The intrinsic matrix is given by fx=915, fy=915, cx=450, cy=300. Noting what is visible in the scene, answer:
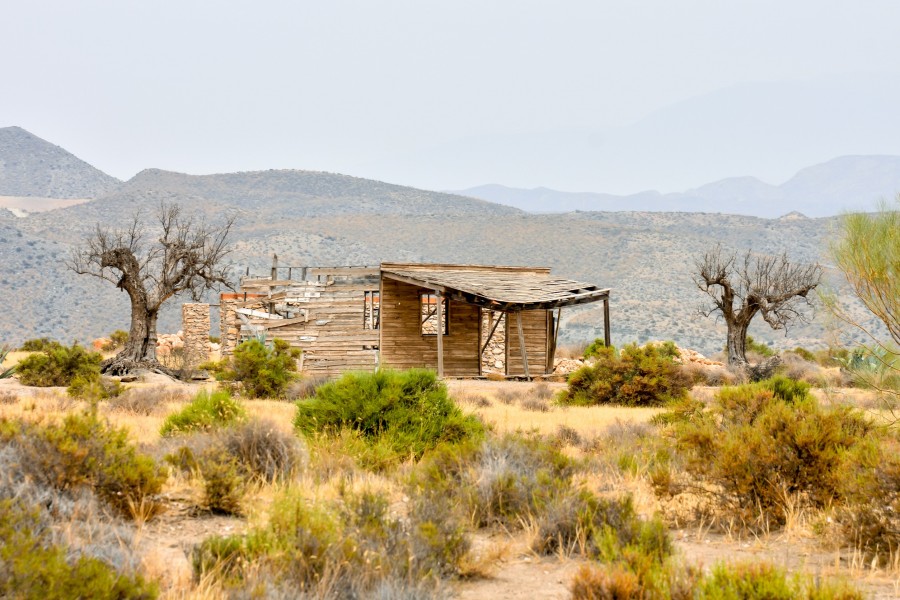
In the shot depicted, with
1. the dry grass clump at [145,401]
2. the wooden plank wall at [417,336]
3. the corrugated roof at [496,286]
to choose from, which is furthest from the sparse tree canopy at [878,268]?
the wooden plank wall at [417,336]

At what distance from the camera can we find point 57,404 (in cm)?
1370

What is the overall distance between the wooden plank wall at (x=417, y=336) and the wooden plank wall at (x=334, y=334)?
0.53 meters

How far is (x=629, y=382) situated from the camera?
19125 mm

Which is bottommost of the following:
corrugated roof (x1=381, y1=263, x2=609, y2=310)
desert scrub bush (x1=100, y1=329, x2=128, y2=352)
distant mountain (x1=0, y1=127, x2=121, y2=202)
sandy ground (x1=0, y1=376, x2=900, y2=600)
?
desert scrub bush (x1=100, y1=329, x2=128, y2=352)

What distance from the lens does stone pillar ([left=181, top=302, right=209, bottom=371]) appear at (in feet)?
112

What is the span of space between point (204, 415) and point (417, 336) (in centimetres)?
1748

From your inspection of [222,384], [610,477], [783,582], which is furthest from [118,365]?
[783,582]

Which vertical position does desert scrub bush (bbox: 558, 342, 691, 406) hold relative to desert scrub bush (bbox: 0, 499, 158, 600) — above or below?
below

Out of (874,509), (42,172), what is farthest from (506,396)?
(42,172)

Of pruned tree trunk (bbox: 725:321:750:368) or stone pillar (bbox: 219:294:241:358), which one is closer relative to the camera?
stone pillar (bbox: 219:294:241:358)

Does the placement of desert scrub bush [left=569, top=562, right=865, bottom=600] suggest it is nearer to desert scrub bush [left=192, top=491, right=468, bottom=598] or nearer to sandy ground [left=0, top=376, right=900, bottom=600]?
sandy ground [left=0, top=376, right=900, bottom=600]

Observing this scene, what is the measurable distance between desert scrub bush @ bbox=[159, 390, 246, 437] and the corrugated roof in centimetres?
1333

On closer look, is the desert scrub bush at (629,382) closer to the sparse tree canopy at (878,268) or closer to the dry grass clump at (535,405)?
the dry grass clump at (535,405)

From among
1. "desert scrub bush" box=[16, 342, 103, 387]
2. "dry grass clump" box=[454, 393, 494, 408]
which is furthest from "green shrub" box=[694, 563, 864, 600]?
"desert scrub bush" box=[16, 342, 103, 387]
